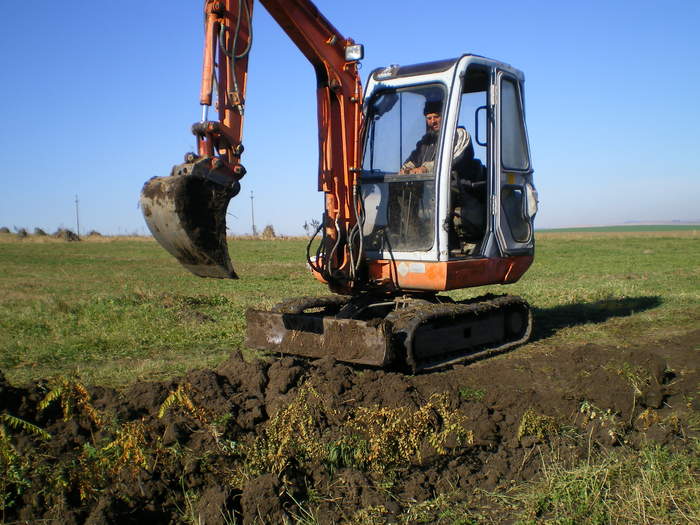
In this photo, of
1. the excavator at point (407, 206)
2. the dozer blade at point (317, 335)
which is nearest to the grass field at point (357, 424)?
the dozer blade at point (317, 335)

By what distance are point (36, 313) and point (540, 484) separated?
833cm

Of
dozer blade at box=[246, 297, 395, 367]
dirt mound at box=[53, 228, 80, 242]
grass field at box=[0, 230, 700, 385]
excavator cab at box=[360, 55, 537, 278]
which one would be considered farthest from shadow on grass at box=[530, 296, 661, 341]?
dirt mound at box=[53, 228, 80, 242]

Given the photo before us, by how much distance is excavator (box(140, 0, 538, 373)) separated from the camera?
679cm

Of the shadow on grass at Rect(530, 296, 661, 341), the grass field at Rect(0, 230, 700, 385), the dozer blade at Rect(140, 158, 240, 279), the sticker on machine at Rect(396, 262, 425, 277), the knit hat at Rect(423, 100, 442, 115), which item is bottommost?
the shadow on grass at Rect(530, 296, 661, 341)

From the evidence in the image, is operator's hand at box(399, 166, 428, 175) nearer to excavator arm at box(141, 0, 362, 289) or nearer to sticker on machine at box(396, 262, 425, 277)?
excavator arm at box(141, 0, 362, 289)

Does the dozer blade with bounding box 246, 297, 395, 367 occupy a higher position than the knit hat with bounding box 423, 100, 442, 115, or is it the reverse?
the knit hat with bounding box 423, 100, 442, 115

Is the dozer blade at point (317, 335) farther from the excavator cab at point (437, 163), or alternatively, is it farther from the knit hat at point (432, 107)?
the knit hat at point (432, 107)

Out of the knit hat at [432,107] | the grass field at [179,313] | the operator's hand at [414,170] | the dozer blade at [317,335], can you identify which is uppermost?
the knit hat at [432,107]

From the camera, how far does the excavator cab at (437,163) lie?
704 centimetres

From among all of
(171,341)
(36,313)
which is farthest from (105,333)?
(36,313)

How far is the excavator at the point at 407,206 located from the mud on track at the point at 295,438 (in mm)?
1002

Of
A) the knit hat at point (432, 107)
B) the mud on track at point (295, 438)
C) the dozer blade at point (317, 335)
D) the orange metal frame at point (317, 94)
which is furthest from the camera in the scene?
the knit hat at point (432, 107)

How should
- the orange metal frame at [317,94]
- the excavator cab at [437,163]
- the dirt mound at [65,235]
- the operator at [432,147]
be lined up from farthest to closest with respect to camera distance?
1. the dirt mound at [65,235]
2. the operator at [432,147]
3. the excavator cab at [437,163]
4. the orange metal frame at [317,94]

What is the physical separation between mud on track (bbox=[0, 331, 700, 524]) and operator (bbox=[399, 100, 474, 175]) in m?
2.35
